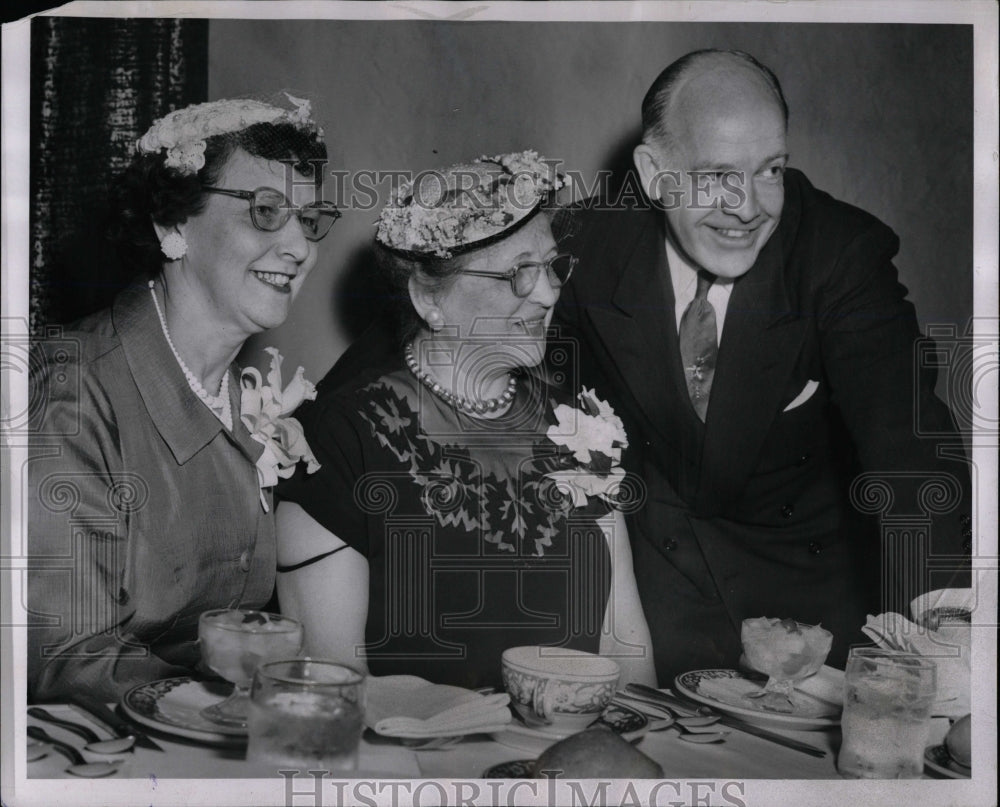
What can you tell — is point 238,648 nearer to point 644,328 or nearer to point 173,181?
point 173,181

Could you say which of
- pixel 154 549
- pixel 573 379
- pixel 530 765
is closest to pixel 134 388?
pixel 154 549

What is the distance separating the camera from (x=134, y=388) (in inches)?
101

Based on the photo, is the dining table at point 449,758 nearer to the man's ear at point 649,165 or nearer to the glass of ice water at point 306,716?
the glass of ice water at point 306,716

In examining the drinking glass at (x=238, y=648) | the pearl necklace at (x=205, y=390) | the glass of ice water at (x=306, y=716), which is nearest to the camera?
the glass of ice water at (x=306, y=716)

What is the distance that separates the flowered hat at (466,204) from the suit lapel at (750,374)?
1.68ft

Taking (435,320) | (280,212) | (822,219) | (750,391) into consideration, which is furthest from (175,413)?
(822,219)

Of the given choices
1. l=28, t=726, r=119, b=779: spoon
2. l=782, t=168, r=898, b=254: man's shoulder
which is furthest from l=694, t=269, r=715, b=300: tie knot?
l=28, t=726, r=119, b=779: spoon

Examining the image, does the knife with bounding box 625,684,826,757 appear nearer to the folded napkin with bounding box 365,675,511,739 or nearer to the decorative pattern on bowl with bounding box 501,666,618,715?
the decorative pattern on bowl with bounding box 501,666,618,715

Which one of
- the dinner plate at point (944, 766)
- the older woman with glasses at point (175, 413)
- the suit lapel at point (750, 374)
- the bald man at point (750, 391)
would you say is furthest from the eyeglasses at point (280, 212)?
the dinner plate at point (944, 766)

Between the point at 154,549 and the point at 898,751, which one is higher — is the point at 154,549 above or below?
above

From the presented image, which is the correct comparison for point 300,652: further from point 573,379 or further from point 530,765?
point 573,379

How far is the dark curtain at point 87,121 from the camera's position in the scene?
2596 millimetres

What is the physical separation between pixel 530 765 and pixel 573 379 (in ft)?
2.84

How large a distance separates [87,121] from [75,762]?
145 centimetres
